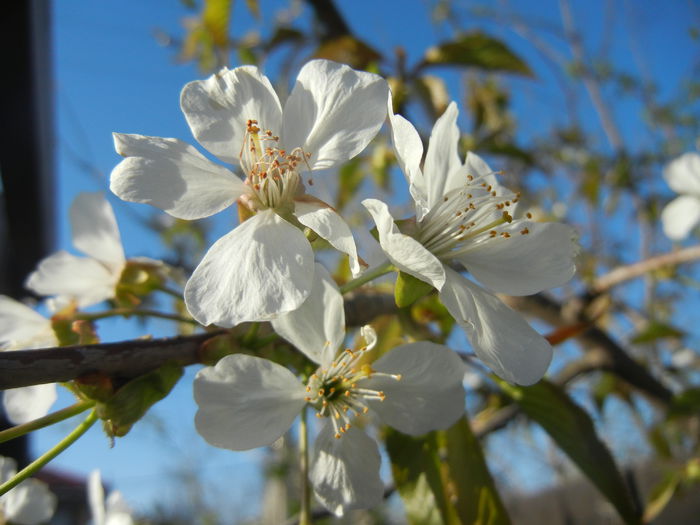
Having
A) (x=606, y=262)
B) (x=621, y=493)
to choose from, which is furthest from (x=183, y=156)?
(x=606, y=262)

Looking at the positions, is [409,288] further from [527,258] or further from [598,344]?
[598,344]

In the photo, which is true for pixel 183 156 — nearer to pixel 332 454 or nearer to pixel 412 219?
pixel 412 219

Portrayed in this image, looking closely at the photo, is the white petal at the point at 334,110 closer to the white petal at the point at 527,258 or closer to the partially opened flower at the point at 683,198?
the white petal at the point at 527,258

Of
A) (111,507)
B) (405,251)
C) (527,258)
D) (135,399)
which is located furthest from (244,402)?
(111,507)

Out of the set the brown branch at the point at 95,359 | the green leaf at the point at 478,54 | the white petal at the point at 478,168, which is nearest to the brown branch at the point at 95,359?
the brown branch at the point at 95,359

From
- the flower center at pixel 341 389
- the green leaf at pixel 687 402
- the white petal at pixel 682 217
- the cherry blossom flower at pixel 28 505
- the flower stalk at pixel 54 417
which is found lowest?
the green leaf at pixel 687 402

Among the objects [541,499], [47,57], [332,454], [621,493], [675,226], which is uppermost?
[47,57]
